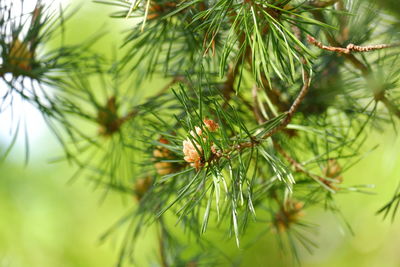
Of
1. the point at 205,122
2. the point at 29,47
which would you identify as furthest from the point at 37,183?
the point at 205,122

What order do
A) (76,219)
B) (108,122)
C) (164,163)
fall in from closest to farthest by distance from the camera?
1. (164,163)
2. (108,122)
3. (76,219)

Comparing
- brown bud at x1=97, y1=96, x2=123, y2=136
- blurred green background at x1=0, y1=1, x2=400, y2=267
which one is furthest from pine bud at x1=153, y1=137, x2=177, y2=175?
blurred green background at x1=0, y1=1, x2=400, y2=267

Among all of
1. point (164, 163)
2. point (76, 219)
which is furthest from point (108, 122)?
point (76, 219)

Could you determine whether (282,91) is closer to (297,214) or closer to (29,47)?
(297,214)

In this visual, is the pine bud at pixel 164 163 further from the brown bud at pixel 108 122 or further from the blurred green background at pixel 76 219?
the blurred green background at pixel 76 219

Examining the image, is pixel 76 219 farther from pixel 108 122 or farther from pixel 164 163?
pixel 164 163

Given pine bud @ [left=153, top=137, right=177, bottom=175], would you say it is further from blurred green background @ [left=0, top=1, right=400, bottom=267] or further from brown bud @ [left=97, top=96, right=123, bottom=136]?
blurred green background @ [left=0, top=1, right=400, bottom=267]

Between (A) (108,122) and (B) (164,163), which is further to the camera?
(A) (108,122)

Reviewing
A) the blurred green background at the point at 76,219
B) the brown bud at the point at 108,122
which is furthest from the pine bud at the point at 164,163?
the blurred green background at the point at 76,219
